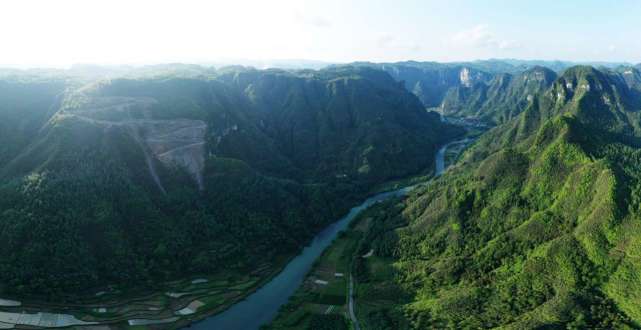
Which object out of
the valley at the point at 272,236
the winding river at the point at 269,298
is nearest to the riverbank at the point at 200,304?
the winding river at the point at 269,298

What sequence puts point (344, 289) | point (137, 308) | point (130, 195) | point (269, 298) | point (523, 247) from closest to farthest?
1. point (137, 308)
2. point (523, 247)
3. point (269, 298)
4. point (344, 289)
5. point (130, 195)

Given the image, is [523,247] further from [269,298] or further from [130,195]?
[130,195]

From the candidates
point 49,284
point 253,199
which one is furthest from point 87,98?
point 49,284

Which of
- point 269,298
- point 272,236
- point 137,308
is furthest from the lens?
point 272,236

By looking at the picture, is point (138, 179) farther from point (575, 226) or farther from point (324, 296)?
point (575, 226)

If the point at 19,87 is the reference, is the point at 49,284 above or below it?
below

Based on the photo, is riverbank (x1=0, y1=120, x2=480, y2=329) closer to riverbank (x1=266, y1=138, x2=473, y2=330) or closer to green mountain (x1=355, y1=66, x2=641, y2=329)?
riverbank (x1=266, y1=138, x2=473, y2=330)

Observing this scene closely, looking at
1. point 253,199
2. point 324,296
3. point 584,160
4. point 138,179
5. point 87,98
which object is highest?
point 87,98

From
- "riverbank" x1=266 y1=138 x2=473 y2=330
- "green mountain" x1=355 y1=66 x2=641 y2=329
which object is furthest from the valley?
"riverbank" x1=266 y1=138 x2=473 y2=330

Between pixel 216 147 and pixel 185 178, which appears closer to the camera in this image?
pixel 185 178

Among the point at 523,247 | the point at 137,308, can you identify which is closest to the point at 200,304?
the point at 137,308
